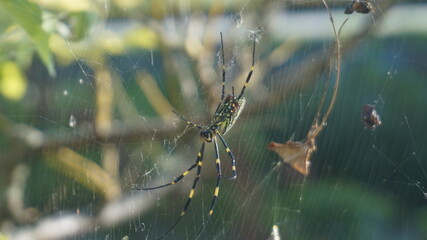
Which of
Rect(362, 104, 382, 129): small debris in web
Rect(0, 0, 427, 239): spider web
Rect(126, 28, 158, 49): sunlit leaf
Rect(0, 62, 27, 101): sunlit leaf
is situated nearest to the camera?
Rect(362, 104, 382, 129): small debris in web

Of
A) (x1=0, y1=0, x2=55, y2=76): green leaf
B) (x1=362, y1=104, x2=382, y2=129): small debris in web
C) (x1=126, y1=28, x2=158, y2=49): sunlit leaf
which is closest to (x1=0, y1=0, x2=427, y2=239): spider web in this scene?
(x1=126, y1=28, x2=158, y2=49): sunlit leaf

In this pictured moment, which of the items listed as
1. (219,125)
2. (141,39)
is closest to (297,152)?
(219,125)

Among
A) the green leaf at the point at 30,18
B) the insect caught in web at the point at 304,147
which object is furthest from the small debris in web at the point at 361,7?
the green leaf at the point at 30,18

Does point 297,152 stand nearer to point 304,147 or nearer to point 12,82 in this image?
point 304,147

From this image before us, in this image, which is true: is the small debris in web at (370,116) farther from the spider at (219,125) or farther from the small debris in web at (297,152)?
the spider at (219,125)

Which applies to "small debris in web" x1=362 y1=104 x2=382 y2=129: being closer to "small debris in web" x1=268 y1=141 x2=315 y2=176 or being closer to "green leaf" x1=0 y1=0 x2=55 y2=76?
"small debris in web" x1=268 y1=141 x2=315 y2=176
